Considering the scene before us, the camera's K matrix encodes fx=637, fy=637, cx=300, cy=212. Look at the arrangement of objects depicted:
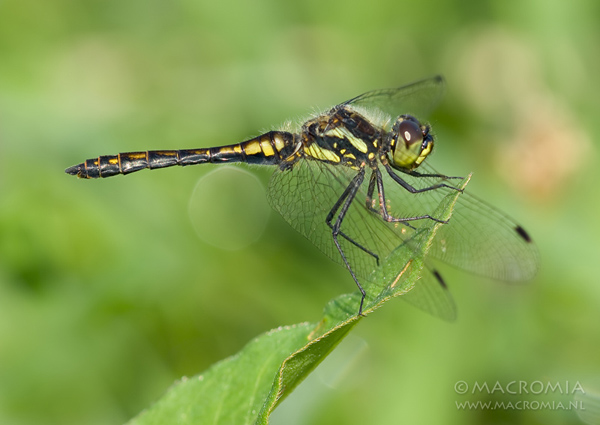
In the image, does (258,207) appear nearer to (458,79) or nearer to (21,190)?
(21,190)

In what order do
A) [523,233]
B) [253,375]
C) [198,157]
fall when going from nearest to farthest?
1. [253,375]
2. [523,233]
3. [198,157]

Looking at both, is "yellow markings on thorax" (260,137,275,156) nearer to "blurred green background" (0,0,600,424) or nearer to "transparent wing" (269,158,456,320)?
"transparent wing" (269,158,456,320)

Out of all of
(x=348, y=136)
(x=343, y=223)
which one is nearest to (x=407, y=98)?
(x=348, y=136)

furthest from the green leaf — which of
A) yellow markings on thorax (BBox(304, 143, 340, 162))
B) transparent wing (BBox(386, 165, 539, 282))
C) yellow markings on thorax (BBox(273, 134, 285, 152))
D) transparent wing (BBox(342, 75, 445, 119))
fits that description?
transparent wing (BBox(342, 75, 445, 119))

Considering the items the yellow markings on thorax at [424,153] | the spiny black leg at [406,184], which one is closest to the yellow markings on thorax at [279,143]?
the spiny black leg at [406,184]

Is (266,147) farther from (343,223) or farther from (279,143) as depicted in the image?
(343,223)
